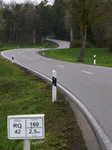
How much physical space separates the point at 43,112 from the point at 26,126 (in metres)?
3.42

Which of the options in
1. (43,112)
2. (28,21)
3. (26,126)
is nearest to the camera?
(26,126)

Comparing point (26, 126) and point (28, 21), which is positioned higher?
point (28, 21)

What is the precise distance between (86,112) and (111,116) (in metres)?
0.70

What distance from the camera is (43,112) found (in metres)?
6.29

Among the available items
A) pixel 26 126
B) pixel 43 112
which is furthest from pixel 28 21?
pixel 26 126

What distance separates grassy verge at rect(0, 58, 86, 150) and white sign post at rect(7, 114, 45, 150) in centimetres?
128

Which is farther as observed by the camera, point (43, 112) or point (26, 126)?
point (43, 112)

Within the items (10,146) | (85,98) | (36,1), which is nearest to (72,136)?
(10,146)

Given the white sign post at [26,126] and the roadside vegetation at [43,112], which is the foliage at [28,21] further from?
the white sign post at [26,126]

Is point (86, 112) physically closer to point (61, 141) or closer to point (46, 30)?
point (61, 141)

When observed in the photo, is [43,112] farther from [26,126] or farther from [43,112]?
[26,126]

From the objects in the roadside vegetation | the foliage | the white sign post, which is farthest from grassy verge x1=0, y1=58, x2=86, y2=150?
the foliage

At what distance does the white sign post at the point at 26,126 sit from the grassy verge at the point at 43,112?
4.20ft

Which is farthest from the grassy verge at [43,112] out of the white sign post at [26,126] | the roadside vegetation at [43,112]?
the white sign post at [26,126]
